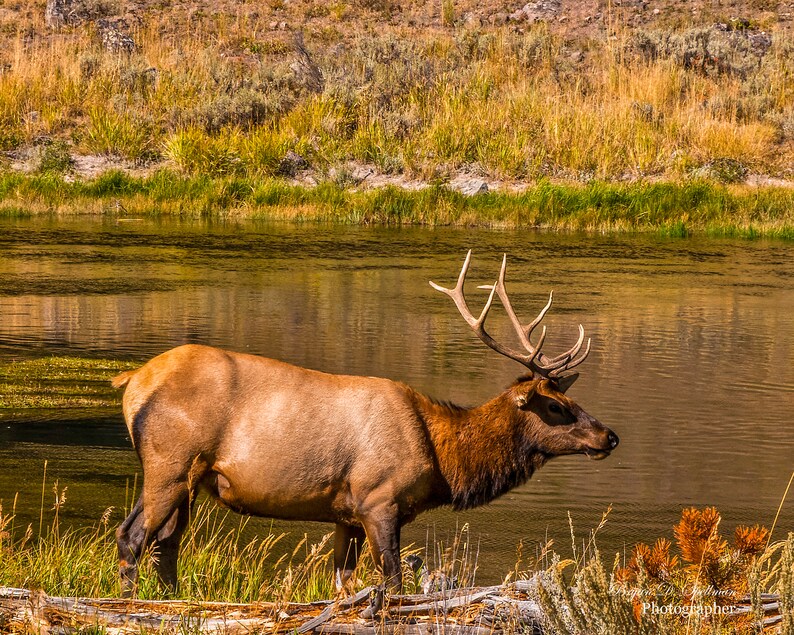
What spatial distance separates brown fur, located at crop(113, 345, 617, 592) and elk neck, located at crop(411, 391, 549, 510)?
0.30 ft

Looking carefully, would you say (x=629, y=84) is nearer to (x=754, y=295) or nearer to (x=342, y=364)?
(x=754, y=295)

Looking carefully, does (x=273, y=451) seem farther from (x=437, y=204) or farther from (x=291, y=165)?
(x=291, y=165)

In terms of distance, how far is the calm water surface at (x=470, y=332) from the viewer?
31.6ft

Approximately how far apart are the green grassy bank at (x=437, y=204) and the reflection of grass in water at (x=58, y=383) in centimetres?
1276

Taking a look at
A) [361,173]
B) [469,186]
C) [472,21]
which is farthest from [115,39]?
[469,186]

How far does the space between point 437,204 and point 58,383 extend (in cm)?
1460

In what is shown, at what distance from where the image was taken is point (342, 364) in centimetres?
1372

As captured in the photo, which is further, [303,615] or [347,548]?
[347,548]

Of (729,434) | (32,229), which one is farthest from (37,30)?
(729,434)

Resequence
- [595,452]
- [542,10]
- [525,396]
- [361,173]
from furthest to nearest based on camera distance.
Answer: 1. [542,10]
2. [361,173]
3. [595,452]
4. [525,396]

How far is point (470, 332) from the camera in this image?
651 inches

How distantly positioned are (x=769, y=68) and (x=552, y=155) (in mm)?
8844

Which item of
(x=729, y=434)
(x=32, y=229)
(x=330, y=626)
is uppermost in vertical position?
(x=330, y=626)

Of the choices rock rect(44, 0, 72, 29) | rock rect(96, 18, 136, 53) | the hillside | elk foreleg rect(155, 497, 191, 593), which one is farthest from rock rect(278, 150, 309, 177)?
elk foreleg rect(155, 497, 191, 593)
